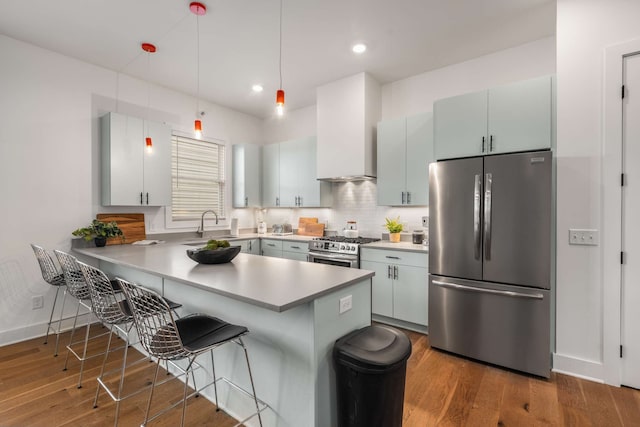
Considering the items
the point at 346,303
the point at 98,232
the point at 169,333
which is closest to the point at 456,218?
the point at 346,303

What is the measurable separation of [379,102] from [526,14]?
5.93 ft

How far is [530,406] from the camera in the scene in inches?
82.0

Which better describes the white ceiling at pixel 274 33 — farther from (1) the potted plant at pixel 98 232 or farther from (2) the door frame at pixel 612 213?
(1) the potted plant at pixel 98 232

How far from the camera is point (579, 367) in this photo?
7.95 ft

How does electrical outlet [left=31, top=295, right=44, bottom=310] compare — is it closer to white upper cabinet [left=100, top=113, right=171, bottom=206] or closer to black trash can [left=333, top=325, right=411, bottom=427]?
white upper cabinet [left=100, top=113, right=171, bottom=206]

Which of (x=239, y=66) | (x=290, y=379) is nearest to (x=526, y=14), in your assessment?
(x=239, y=66)

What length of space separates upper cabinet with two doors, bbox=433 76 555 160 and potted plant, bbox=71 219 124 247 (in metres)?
3.66

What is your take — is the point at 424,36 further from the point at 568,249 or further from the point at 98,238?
the point at 98,238

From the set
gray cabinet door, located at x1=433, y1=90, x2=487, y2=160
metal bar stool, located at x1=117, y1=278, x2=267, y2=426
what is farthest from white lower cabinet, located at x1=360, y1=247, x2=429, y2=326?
metal bar stool, located at x1=117, y1=278, x2=267, y2=426

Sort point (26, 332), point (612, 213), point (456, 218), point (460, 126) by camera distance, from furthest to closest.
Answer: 1. point (26, 332)
2. point (460, 126)
3. point (456, 218)
4. point (612, 213)

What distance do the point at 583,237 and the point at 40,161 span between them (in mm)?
5130

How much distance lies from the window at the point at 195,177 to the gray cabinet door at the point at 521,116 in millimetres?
3880

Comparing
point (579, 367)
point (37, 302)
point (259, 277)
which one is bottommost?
point (579, 367)

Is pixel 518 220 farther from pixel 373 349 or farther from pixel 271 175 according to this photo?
pixel 271 175
